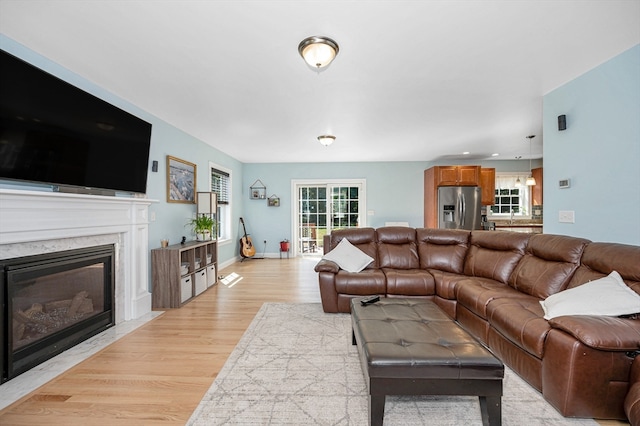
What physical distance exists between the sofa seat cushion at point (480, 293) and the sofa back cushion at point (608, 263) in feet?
1.45

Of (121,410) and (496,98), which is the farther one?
(496,98)

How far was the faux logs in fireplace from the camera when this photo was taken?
1.95 meters

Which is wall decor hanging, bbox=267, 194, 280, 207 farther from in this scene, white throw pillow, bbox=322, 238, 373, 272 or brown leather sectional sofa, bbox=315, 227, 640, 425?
white throw pillow, bbox=322, 238, 373, 272

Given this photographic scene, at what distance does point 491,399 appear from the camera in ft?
4.56

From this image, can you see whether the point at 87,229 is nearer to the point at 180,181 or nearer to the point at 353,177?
the point at 180,181

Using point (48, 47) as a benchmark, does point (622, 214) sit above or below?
below

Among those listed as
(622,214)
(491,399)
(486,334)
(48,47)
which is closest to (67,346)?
(48,47)

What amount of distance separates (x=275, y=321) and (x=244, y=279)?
2.03 metres

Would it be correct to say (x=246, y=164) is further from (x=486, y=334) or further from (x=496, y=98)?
(x=486, y=334)

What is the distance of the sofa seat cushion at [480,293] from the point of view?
2.38m

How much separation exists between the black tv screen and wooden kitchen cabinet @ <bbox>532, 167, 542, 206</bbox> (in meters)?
7.51

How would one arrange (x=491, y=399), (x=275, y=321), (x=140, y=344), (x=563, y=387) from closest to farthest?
(x=491, y=399) → (x=563, y=387) → (x=140, y=344) → (x=275, y=321)

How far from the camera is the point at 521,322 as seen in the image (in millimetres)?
1866

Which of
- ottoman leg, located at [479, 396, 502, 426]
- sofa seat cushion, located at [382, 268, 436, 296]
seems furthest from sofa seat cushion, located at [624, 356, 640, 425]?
sofa seat cushion, located at [382, 268, 436, 296]
